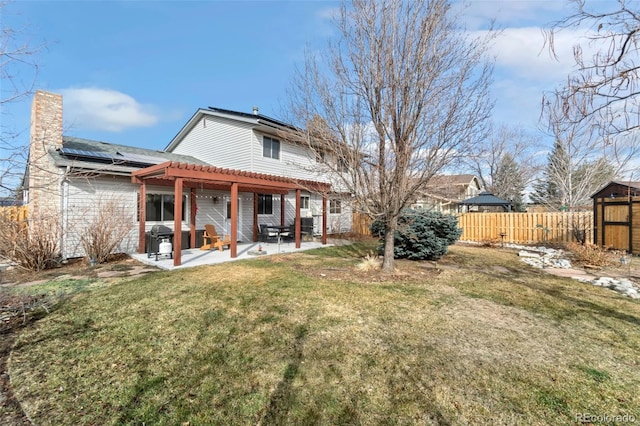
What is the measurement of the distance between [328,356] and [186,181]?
351 inches

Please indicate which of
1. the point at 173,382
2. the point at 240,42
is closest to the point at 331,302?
the point at 173,382

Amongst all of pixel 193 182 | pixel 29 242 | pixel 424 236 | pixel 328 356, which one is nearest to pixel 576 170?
pixel 424 236

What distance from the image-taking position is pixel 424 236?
9.02 metres

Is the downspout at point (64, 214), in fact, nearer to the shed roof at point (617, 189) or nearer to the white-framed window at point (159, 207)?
the white-framed window at point (159, 207)

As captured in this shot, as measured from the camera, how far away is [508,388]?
264 centimetres

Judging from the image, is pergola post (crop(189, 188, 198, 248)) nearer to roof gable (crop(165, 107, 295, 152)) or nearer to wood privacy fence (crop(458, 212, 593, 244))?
roof gable (crop(165, 107, 295, 152))

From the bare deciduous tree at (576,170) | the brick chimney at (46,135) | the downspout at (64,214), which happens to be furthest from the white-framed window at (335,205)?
the bare deciduous tree at (576,170)

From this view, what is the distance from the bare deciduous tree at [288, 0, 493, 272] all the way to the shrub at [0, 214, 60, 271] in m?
7.21

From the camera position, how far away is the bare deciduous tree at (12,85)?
3.30 m

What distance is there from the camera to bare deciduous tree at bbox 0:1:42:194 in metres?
3.30

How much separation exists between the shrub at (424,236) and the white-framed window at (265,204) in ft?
22.8

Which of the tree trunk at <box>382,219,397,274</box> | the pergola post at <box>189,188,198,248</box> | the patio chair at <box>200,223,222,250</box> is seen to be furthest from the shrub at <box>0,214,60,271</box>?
the tree trunk at <box>382,219,397,274</box>

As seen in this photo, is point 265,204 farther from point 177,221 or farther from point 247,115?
point 177,221

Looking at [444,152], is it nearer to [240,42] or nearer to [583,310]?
[583,310]
